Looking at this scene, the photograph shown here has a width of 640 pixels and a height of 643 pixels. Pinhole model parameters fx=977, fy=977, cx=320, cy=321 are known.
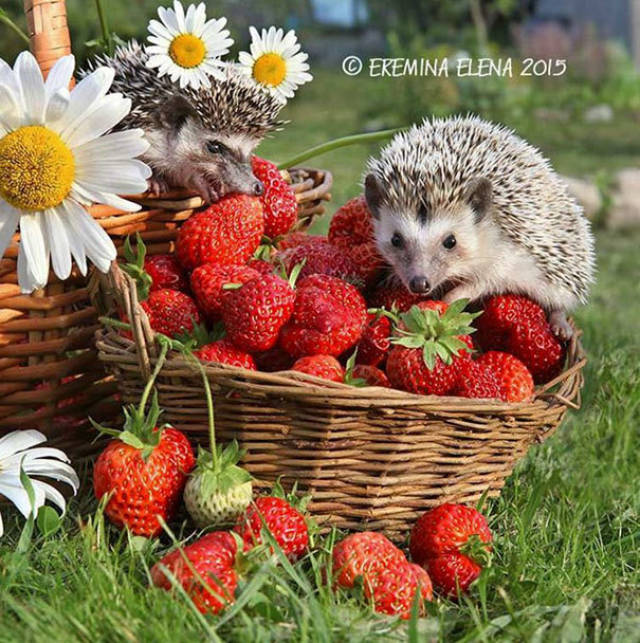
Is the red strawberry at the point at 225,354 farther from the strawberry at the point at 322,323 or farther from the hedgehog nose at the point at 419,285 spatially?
the hedgehog nose at the point at 419,285

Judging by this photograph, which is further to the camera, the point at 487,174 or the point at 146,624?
the point at 487,174

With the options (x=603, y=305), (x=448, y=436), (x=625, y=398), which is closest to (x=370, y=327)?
(x=448, y=436)

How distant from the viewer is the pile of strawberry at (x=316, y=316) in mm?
2045

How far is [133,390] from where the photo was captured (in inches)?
84.1

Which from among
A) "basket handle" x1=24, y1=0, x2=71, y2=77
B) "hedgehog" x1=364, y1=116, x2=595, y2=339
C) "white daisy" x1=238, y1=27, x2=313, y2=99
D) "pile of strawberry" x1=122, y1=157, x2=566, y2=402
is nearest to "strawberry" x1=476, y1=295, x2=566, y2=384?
"pile of strawberry" x1=122, y1=157, x2=566, y2=402

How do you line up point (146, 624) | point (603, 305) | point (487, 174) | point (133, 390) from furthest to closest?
point (603, 305)
point (487, 174)
point (133, 390)
point (146, 624)

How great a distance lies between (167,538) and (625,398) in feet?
4.84

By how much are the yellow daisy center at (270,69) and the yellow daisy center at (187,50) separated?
0.28 m

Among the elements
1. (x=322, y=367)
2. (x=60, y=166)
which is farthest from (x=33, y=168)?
(x=322, y=367)

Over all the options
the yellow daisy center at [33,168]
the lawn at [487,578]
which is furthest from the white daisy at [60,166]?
the lawn at [487,578]

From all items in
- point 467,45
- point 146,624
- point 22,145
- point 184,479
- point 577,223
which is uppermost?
point 467,45

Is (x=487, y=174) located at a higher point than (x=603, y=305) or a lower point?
higher

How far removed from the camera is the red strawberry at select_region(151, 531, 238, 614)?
66.3 inches

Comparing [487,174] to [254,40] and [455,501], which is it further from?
[455,501]
